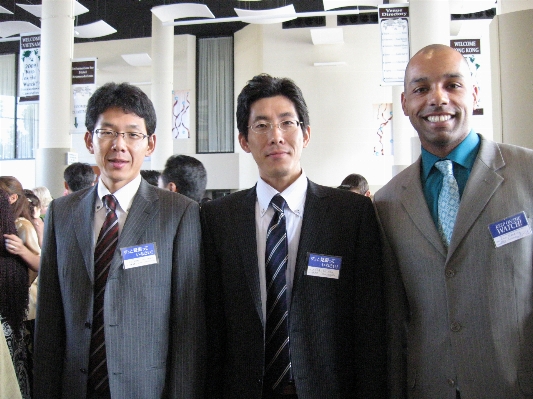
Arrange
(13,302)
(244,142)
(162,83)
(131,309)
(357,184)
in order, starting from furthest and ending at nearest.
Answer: (162,83), (357,184), (13,302), (244,142), (131,309)

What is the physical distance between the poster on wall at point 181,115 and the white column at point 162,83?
0.33 m

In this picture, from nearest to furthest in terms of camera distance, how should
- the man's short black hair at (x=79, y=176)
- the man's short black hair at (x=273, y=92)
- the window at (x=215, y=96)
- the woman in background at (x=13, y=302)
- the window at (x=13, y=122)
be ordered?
the man's short black hair at (x=273, y=92), the woman in background at (x=13, y=302), the man's short black hair at (x=79, y=176), the window at (x=215, y=96), the window at (x=13, y=122)

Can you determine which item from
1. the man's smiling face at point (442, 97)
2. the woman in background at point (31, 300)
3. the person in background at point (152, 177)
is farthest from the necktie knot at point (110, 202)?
the person in background at point (152, 177)

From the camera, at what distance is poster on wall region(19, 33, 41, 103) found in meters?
8.34

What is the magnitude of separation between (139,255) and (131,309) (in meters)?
0.19

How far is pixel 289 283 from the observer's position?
1.80m

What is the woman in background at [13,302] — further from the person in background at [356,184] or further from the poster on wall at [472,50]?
the poster on wall at [472,50]

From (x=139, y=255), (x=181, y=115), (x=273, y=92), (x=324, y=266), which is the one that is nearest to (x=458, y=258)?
(x=324, y=266)

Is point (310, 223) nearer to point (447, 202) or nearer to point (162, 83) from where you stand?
point (447, 202)

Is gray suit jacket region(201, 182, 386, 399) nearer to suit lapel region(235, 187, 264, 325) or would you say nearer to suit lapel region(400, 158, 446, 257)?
suit lapel region(235, 187, 264, 325)

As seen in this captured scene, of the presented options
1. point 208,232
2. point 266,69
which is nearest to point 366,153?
point 266,69

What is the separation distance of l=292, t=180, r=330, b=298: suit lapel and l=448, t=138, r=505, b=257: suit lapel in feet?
1.51

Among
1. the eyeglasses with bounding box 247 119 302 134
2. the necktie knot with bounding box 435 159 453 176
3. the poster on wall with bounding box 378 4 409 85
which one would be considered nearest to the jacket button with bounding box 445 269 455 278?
the necktie knot with bounding box 435 159 453 176

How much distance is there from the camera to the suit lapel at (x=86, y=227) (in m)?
1.79
